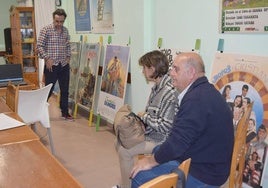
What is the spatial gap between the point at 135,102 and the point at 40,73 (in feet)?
13.5

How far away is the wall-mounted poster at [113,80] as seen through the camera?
386 cm

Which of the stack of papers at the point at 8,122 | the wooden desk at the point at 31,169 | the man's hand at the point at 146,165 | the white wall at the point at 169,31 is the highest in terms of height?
the white wall at the point at 169,31

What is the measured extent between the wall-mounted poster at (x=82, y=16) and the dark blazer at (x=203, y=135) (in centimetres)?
340

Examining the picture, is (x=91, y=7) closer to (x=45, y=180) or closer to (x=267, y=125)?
(x=267, y=125)

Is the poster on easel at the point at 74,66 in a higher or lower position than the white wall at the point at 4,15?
lower

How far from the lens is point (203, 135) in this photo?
5.49 ft

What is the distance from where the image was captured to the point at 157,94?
2.37m

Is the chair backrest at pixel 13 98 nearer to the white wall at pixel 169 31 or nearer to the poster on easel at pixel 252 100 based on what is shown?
the white wall at pixel 169 31

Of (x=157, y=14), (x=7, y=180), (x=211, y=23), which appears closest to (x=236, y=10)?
(x=211, y=23)

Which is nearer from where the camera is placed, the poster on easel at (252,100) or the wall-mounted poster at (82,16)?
the poster on easel at (252,100)

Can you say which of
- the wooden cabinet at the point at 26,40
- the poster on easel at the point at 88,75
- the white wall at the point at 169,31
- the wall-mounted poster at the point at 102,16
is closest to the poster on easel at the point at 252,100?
the white wall at the point at 169,31

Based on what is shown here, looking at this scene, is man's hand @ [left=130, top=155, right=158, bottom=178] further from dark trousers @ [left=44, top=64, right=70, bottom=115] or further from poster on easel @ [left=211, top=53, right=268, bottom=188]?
dark trousers @ [left=44, top=64, right=70, bottom=115]

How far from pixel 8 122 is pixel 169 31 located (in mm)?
1748

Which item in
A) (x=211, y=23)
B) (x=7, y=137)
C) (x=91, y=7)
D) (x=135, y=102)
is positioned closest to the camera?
(x=7, y=137)
